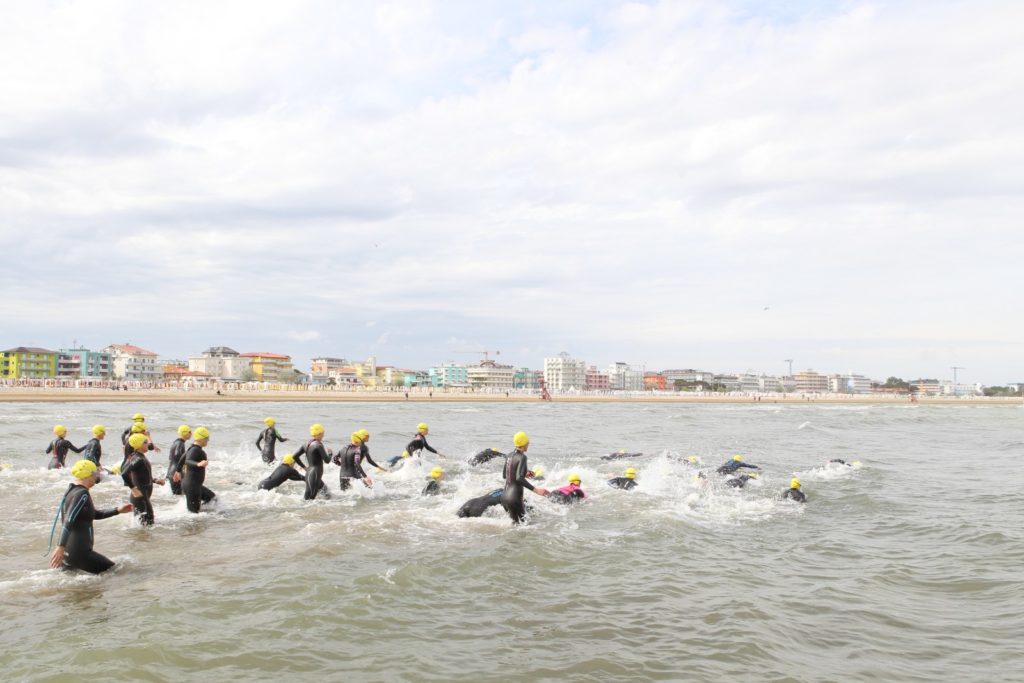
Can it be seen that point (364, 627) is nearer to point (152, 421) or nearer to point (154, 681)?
point (154, 681)

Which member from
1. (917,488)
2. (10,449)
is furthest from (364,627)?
(10,449)

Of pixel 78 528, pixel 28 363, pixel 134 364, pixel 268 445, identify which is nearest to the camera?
pixel 78 528

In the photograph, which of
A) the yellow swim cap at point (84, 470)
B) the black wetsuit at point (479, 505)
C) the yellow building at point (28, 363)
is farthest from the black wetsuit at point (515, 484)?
the yellow building at point (28, 363)

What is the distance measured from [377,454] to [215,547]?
52.4ft

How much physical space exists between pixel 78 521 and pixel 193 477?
4443 millimetres

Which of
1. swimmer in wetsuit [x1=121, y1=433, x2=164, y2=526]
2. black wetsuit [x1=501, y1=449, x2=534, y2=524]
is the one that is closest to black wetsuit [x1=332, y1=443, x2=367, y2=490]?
black wetsuit [x1=501, y1=449, x2=534, y2=524]

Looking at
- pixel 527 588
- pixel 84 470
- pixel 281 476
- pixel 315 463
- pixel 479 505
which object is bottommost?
pixel 527 588

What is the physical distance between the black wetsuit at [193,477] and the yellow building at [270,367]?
163 meters

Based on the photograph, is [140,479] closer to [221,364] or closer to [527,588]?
[527,588]

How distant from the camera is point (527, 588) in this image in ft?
29.5

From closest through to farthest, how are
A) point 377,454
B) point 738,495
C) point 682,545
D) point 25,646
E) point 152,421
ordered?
point 25,646, point 682,545, point 738,495, point 377,454, point 152,421

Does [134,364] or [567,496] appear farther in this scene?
[134,364]

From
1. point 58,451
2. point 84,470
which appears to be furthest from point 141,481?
point 58,451

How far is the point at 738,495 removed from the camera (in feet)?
54.6
